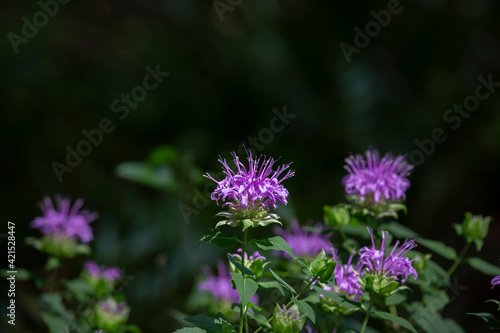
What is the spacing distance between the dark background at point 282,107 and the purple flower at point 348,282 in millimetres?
1215

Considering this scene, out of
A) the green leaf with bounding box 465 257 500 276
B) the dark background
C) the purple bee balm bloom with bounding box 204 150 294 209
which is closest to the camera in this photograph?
the purple bee balm bloom with bounding box 204 150 294 209

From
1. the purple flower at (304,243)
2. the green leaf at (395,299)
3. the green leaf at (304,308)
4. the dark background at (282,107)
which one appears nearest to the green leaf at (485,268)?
the green leaf at (395,299)

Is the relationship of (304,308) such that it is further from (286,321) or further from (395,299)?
(395,299)

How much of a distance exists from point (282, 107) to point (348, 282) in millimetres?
1515

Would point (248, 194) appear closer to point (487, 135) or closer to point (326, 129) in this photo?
point (326, 129)

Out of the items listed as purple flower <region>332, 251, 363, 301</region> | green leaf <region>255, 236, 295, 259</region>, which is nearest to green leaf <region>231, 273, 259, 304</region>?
green leaf <region>255, 236, 295, 259</region>

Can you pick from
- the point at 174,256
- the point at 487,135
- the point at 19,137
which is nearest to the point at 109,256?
the point at 174,256

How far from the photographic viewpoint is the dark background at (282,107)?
2117mm

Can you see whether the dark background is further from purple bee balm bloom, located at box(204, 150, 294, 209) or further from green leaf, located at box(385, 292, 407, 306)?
purple bee balm bloom, located at box(204, 150, 294, 209)

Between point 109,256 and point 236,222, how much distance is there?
1.33m

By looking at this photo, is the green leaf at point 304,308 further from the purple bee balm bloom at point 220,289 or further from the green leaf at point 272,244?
the purple bee balm bloom at point 220,289

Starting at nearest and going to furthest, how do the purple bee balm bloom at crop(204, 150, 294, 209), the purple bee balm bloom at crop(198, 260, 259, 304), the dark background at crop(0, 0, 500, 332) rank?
the purple bee balm bloom at crop(204, 150, 294, 209), the purple bee balm bloom at crop(198, 260, 259, 304), the dark background at crop(0, 0, 500, 332)

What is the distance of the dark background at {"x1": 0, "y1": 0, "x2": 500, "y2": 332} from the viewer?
2.12 metres

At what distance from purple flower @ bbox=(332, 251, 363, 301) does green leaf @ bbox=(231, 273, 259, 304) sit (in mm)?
198
